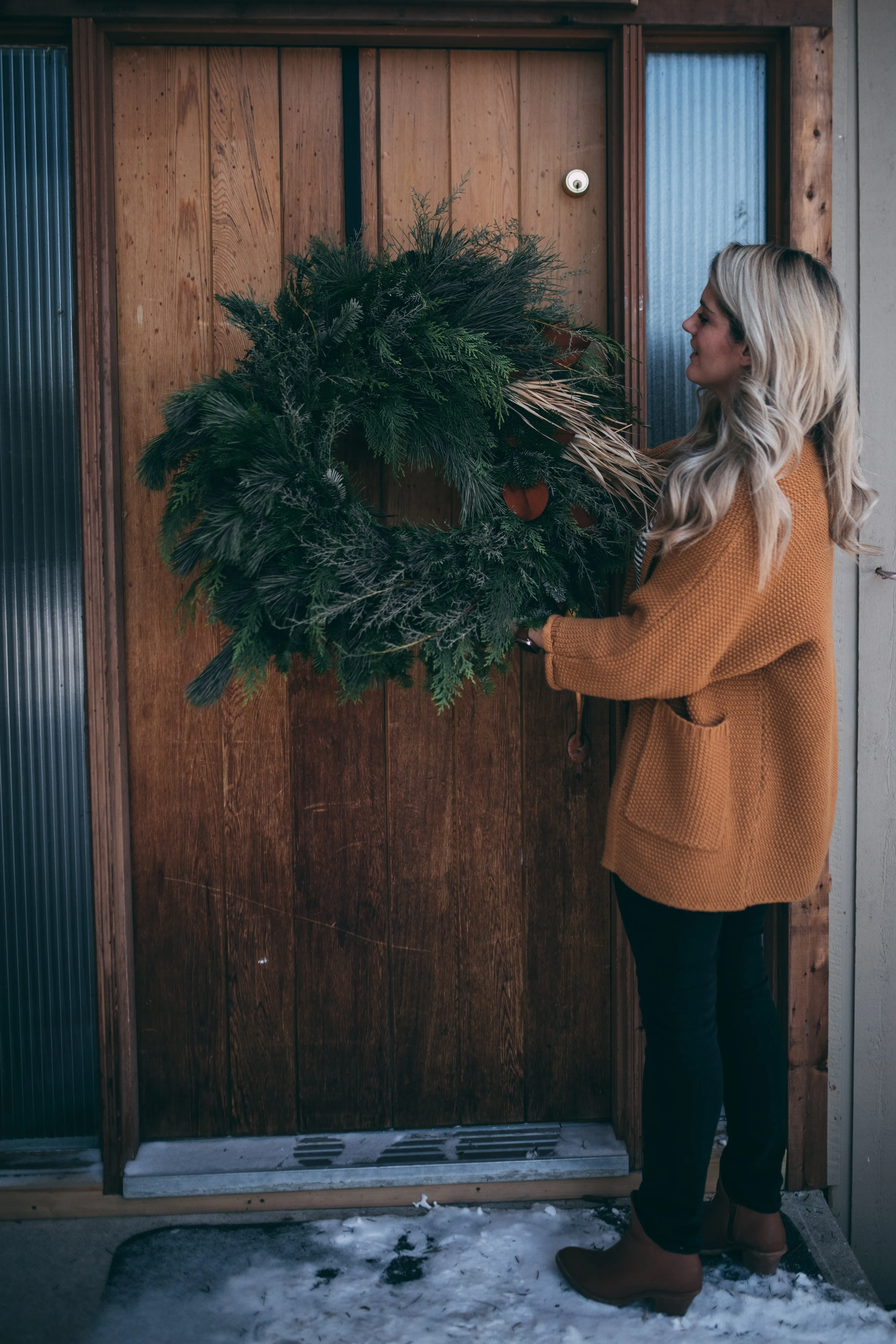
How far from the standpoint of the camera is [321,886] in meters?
2.12

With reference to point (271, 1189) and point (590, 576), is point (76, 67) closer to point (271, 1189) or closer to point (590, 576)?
point (590, 576)

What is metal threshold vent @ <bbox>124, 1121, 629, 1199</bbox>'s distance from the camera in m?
2.02

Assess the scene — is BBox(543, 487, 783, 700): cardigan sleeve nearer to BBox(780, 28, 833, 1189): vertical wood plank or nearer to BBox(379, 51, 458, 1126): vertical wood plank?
BBox(379, 51, 458, 1126): vertical wood plank

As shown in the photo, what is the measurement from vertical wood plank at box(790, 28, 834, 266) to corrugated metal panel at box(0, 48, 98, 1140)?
157 cm

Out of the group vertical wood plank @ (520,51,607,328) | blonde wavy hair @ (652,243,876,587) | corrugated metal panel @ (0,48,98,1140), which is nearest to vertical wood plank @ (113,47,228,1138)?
corrugated metal panel @ (0,48,98,1140)

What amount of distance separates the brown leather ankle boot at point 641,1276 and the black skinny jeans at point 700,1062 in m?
0.03

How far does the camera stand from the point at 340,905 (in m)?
2.12

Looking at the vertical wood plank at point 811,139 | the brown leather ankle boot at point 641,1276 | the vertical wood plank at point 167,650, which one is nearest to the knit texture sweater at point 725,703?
the brown leather ankle boot at point 641,1276

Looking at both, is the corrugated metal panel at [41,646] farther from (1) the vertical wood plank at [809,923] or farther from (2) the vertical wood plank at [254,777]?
→ (1) the vertical wood plank at [809,923]

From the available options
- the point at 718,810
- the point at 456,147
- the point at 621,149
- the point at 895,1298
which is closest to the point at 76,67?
the point at 456,147

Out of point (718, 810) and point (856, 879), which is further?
point (856, 879)

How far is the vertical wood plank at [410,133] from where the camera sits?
2.00m

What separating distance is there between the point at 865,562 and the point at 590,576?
0.75 m

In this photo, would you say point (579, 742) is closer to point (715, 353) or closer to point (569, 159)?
point (715, 353)
